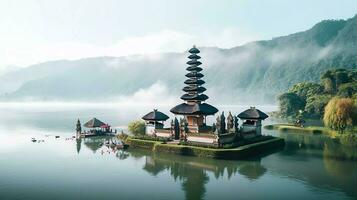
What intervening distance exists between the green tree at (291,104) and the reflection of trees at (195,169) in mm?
73870

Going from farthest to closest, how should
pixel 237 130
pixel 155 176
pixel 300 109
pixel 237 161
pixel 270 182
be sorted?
pixel 300 109 → pixel 237 130 → pixel 237 161 → pixel 155 176 → pixel 270 182

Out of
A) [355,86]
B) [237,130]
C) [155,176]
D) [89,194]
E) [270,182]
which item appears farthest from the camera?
[355,86]

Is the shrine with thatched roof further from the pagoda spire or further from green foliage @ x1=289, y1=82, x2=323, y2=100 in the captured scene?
green foliage @ x1=289, y1=82, x2=323, y2=100

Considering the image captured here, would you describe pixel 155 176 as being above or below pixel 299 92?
below

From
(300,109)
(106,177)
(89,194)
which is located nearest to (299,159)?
(106,177)

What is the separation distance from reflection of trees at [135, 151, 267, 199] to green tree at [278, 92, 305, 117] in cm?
7387

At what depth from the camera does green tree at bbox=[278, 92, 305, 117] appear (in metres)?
117

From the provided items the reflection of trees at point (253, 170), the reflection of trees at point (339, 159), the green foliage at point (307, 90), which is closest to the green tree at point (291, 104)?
the green foliage at point (307, 90)

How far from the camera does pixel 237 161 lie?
46219 millimetres

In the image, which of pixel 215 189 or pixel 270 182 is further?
pixel 270 182

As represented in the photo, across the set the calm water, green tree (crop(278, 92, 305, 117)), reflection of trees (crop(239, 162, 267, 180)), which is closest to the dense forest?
A: green tree (crop(278, 92, 305, 117))

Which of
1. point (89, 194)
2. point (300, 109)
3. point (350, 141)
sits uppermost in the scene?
point (300, 109)

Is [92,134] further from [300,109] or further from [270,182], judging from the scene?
[300,109]

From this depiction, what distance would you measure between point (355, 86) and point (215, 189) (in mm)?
82156
